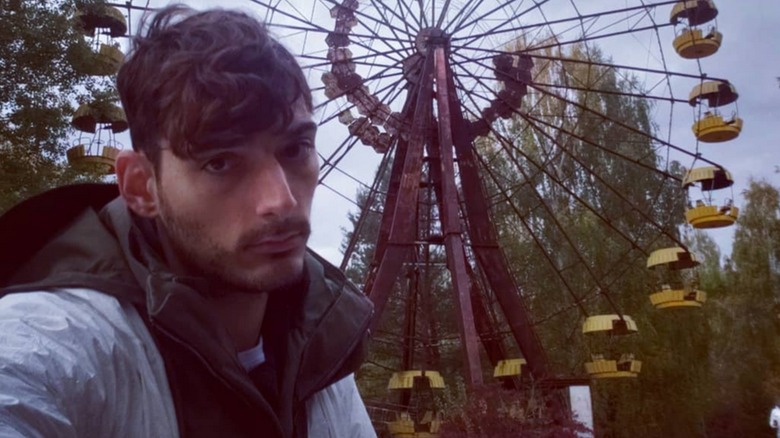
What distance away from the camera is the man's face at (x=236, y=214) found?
120cm

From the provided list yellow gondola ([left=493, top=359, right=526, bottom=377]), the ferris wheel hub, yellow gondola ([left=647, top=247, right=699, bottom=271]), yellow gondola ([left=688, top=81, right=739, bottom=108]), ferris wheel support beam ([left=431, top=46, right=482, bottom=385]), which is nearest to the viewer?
ferris wheel support beam ([left=431, top=46, right=482, bottom=385])

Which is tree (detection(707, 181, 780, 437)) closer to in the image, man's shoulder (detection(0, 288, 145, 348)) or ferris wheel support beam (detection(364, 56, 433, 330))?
ferris wheel support beam (detection(364, 56, 433, 330))

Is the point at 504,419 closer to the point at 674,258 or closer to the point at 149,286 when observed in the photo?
the point at 674,258

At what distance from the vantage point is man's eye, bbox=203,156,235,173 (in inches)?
46.9

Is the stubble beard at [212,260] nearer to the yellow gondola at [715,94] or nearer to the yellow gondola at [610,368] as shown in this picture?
the yellow gondola at [610,368]

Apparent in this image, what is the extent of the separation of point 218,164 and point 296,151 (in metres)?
0.13

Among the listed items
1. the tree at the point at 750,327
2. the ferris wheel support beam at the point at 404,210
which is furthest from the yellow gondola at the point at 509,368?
the tree at the point at 750,327

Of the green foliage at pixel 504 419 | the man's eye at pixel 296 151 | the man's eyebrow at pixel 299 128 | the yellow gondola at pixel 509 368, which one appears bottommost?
the green foliage at pixel 504 419

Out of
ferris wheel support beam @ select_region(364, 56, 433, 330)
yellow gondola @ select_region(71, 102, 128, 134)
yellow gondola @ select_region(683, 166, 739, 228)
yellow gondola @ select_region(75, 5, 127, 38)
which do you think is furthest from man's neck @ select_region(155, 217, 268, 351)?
yellow gondola @ select_region(683, 166, 739, 228)

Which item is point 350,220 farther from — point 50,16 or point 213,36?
point 213,36

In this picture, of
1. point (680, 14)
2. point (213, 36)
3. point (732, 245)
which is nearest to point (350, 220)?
point (732, 245)

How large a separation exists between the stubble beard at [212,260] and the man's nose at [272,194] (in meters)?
0.03

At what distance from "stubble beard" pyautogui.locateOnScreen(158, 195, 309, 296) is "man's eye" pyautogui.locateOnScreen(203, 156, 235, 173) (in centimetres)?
8

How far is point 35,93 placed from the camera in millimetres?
10992
